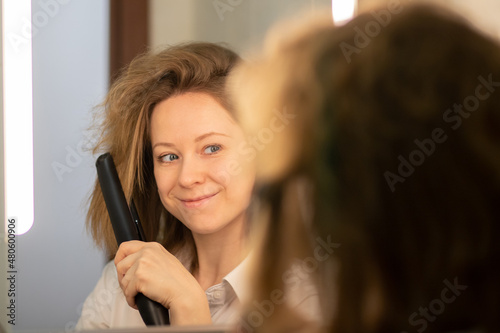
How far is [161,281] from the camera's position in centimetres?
68

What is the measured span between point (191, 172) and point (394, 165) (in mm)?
427

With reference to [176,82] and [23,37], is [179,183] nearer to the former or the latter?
[176,82]

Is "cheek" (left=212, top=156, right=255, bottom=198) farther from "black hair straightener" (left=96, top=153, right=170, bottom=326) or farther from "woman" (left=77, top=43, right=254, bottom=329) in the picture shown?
"black hair straightener" (left=96, top=153, right=170, bottom=326)

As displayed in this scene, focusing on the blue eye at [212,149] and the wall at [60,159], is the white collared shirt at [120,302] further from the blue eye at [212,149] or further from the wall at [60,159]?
the blue eye at [212,149]

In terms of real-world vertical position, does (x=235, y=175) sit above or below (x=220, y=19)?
below

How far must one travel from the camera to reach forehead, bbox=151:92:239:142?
2.36 feet

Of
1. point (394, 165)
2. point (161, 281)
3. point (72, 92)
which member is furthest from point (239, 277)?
point (394, 165)

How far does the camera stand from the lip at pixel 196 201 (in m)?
0.73

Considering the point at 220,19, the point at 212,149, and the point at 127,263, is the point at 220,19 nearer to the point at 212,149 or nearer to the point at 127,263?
the point at 212,149

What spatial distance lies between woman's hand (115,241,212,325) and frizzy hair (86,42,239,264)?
0.07 ft

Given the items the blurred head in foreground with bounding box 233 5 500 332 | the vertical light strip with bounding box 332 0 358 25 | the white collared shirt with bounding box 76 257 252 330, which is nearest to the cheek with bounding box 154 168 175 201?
the white collared shirt with bounding box 76 257 252 330

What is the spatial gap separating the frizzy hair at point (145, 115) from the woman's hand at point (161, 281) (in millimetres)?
23

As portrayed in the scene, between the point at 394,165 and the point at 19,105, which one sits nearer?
the point at 394,165

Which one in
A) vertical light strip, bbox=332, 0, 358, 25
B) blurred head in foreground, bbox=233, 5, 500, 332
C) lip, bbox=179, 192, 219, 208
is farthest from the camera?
A: lip, bbox=179, 192, 219, 208
